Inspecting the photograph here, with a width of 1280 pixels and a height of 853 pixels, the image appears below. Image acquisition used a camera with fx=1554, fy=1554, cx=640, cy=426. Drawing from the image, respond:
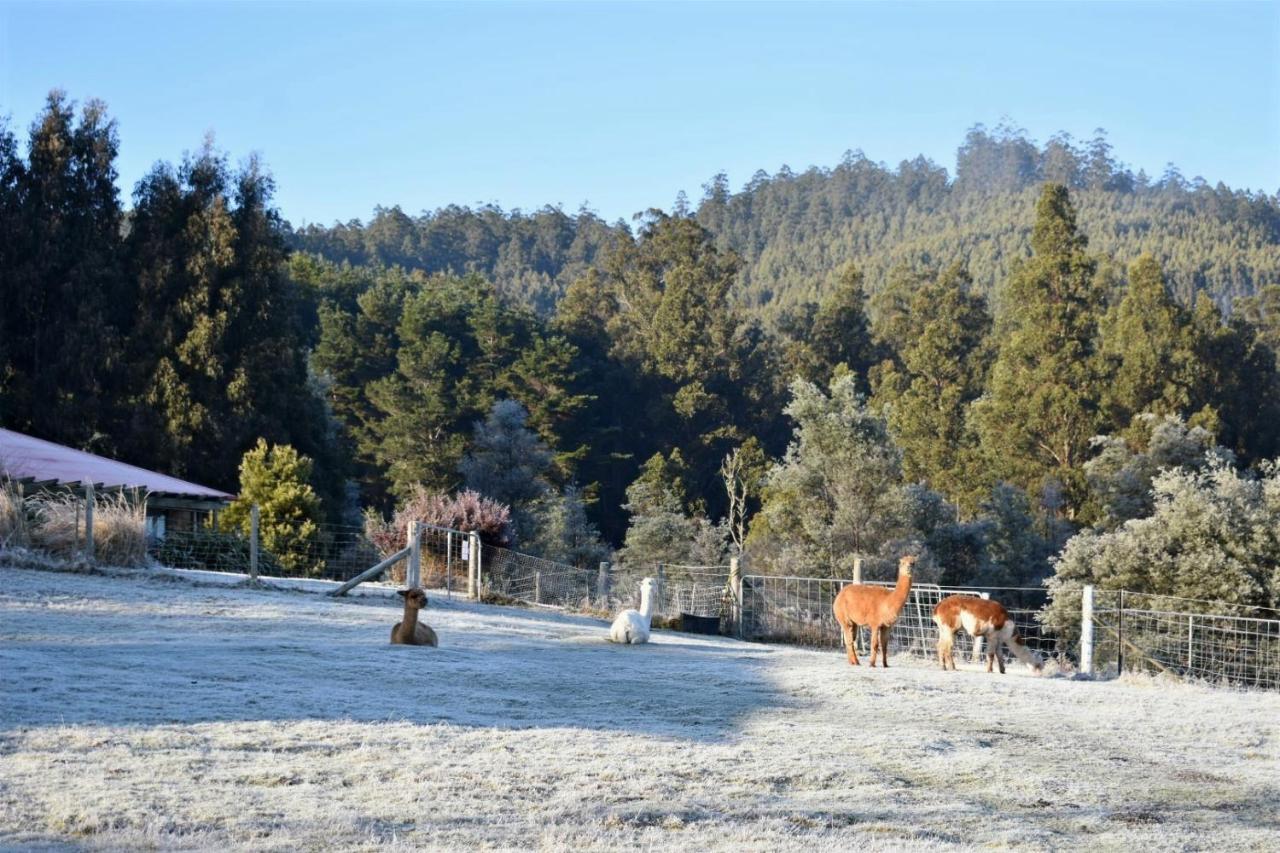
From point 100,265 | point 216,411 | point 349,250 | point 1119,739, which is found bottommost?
point 1119,739

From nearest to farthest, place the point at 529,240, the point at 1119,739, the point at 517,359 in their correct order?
the point at 1119,739 < the point at 517,359 < the point at 529,240

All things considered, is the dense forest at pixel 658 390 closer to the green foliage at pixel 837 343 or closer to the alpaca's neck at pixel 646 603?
the green foliage at pixel 837 343

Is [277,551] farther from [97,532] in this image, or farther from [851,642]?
[851,642]

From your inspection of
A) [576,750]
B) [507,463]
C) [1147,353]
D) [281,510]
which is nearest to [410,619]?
[576,750]

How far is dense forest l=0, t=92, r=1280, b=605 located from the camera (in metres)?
41.5

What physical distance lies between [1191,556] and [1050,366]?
23.8 meters

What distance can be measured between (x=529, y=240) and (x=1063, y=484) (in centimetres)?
10014

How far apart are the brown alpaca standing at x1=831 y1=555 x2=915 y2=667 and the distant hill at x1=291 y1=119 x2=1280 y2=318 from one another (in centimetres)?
7205

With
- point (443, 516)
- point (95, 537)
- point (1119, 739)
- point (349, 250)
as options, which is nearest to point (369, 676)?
point (1119, 739)

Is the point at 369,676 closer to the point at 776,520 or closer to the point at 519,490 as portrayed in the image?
the point at 776,520

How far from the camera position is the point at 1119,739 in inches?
424

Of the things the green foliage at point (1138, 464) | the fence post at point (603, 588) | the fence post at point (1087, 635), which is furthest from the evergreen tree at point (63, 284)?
the fence post at point (1087, 635)

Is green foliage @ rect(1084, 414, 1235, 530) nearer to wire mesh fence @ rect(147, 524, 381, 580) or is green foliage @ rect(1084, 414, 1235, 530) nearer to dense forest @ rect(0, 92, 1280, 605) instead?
dense forest @ rect(0, 92, 1280, 605)

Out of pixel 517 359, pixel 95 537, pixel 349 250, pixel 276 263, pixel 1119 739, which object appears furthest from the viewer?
pixel 349 250
